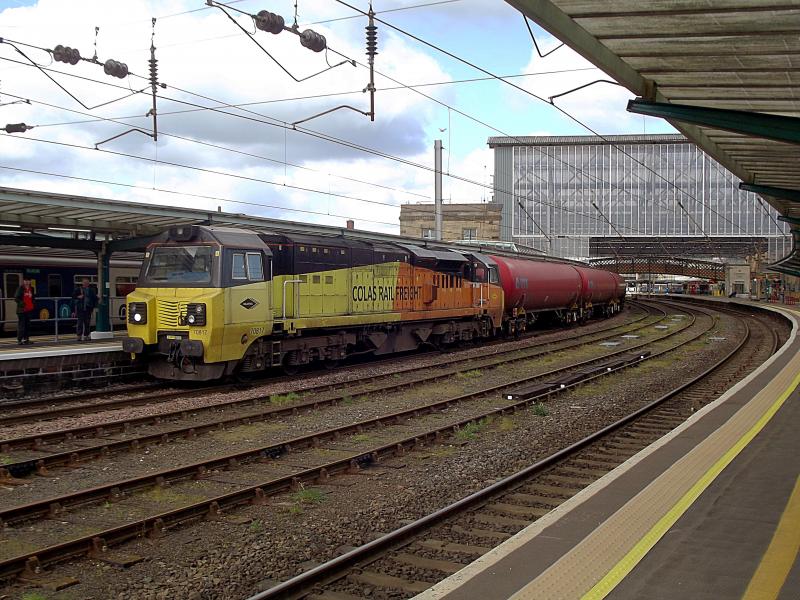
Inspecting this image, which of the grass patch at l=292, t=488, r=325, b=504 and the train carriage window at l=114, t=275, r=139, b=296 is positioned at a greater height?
the train carriage window at l=114, t=275, r=139, b=296

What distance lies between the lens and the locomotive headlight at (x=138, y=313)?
51.6 feet

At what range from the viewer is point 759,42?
26.9 ft

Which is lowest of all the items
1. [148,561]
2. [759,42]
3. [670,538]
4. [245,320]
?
[148,561]

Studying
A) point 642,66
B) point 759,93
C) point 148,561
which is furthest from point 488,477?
point 759,93

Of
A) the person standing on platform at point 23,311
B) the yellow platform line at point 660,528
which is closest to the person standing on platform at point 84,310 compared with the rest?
the person standing on platform at point 23,311

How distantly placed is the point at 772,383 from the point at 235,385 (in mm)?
11875

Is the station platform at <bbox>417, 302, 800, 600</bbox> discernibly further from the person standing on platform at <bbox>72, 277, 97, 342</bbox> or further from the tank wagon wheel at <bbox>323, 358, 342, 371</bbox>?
the person standing on platform at <bbox>72, 277, 97, 342</bbox>

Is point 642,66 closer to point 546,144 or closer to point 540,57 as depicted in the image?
point 540,57

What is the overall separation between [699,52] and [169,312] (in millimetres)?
11461

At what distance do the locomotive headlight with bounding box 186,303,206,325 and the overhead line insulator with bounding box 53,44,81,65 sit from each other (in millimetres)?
6080

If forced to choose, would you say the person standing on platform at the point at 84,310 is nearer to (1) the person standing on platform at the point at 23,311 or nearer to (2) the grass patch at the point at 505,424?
(1) the person standing on platform at the point at 23,311

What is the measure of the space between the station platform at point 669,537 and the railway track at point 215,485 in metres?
3.49

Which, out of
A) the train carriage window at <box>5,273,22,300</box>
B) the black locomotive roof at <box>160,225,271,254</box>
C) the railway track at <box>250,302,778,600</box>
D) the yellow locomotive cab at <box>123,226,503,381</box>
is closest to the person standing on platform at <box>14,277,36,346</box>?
the yellow locomotive cab at <box>123,226,503,381</box>

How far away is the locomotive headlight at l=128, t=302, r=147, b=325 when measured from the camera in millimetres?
15727
